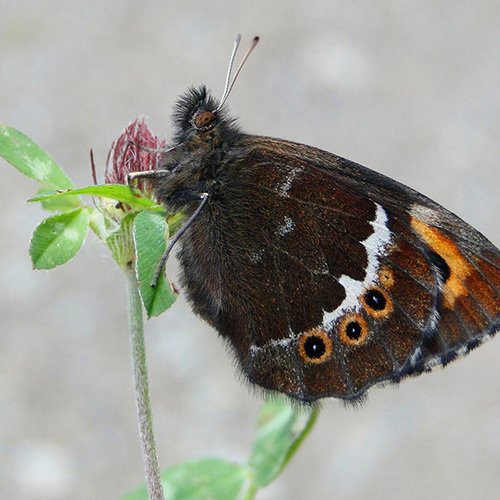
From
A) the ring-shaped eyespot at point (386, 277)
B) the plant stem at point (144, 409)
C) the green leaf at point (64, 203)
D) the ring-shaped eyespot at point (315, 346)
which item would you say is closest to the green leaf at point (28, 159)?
the green leaf at point (64, 203)

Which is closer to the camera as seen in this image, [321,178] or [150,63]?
[321,178]

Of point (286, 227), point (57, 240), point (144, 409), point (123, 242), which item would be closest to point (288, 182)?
point (286, 227)

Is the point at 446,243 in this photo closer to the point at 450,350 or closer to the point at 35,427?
the point at 450,350

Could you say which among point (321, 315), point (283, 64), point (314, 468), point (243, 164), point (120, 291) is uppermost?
point (283, 64)

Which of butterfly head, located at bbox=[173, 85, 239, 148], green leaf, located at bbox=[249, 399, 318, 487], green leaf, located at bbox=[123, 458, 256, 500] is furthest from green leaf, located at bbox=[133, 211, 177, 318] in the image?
green leaf, located at bbox=[123, 458, 256, 500]

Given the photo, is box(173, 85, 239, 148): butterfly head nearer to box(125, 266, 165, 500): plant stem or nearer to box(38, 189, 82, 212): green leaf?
box(38, 189, 82, 212): green leaf

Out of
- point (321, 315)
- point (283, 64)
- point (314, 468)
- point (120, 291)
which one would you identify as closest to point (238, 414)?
point (314, 468)
